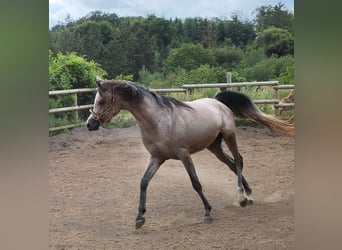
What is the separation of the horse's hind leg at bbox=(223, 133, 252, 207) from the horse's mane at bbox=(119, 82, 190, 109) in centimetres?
32

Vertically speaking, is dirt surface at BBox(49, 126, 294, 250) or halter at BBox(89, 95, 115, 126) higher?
Result: halter at BBox(89, 95, 115, 126)

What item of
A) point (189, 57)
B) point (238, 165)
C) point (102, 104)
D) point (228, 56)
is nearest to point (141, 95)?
point (102, 104)

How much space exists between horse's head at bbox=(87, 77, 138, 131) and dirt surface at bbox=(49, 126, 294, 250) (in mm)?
74

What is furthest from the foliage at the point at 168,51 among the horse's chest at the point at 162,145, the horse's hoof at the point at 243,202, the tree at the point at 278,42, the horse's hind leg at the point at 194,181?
the horse's hoof at the point at 243,202

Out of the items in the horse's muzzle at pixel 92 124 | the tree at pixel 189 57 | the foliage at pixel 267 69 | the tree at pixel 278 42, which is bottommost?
the horse's muzzle at pixel 92 124

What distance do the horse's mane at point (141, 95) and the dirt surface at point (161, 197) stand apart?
6.4 inches

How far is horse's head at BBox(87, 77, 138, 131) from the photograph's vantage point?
256 cm

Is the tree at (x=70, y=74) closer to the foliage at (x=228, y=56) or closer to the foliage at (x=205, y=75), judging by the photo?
the foliage at (x=205, y=75)

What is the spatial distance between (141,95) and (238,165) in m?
0.59

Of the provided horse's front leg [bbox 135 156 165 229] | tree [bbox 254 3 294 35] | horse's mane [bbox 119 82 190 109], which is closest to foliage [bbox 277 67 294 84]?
tree [bbox 254 3 294 35]

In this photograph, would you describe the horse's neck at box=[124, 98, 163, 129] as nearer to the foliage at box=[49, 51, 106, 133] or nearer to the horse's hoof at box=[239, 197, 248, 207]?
the foliage at box=[49, 51, 106, 133]

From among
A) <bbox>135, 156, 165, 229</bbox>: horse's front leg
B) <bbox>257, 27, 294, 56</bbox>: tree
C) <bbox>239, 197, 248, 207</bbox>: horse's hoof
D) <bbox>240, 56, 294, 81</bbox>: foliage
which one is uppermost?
<bbox>257, 27, 294, 56</bbox>: tree

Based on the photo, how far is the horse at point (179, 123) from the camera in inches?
101

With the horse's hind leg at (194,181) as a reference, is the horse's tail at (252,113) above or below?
above
